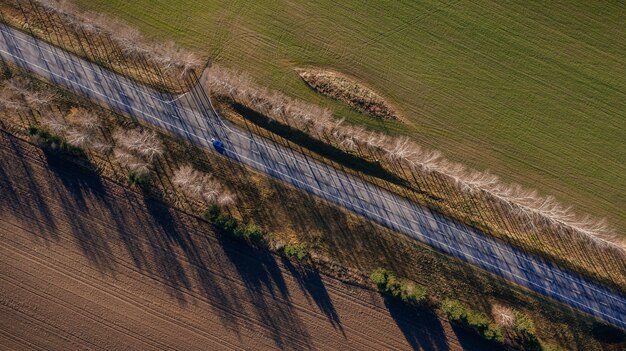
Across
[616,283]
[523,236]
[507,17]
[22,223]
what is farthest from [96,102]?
[616,283]

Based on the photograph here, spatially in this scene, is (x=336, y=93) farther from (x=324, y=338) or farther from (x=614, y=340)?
(x=614, y=340)

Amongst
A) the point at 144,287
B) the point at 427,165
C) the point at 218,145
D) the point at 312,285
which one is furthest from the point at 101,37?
the point at 427,165

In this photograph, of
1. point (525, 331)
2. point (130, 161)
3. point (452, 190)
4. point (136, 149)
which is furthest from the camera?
point (452, 190)

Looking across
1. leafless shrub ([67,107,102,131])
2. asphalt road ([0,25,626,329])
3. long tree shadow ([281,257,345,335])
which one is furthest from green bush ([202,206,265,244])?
leafless shrub ([67,107,102,131])

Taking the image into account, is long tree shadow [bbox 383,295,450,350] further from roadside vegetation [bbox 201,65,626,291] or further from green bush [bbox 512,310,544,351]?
roadside vegetation [bbox 201,65,626,291]

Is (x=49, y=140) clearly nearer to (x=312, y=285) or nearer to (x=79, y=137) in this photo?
(x=79, y=137)

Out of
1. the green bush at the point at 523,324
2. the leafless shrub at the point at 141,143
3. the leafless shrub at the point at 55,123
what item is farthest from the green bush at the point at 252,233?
the green bush at the point at 523,324
